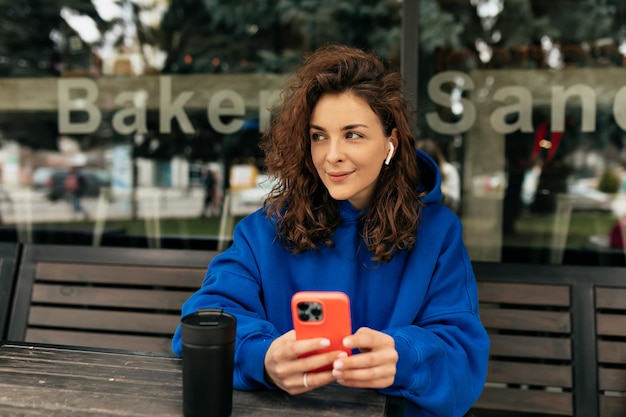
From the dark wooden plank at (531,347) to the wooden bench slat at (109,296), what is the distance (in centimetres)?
112

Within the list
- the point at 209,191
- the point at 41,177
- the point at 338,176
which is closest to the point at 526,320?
the point at 338,176

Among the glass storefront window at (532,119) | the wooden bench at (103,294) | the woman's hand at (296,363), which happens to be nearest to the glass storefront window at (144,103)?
the glass storefront window at (532,119)

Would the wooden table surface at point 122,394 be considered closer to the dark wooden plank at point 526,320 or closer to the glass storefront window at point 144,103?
the dark wooden plank at point 526,320

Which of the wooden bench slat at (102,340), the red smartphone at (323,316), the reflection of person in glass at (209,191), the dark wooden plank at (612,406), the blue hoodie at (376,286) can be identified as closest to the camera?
the red smartphone at (323,316)

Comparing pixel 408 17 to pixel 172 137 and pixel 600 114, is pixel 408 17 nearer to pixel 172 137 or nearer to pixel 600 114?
pixel 600 114

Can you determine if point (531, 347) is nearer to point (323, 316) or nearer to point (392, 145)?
point (392, 145)

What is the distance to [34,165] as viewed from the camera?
5.45 meters

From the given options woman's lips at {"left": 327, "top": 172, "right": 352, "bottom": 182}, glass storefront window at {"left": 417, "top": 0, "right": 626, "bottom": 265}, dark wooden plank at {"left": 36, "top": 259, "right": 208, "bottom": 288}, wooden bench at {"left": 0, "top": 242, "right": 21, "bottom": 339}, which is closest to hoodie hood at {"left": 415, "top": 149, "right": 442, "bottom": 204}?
woman's lips at {"left": 327, "top": 172, "right": 352, "bottom": 182}

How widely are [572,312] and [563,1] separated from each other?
3.57 metres

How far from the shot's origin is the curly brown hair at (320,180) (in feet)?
4.58

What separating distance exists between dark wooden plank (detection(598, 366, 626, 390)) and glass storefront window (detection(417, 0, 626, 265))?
1555 mm

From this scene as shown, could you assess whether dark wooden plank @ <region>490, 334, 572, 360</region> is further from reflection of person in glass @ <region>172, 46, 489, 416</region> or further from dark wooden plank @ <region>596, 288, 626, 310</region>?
reflection of person in glass @ <region>172, 46, 489, 416</region>

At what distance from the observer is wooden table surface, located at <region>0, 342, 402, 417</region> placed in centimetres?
110

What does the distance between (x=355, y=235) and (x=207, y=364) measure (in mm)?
575
